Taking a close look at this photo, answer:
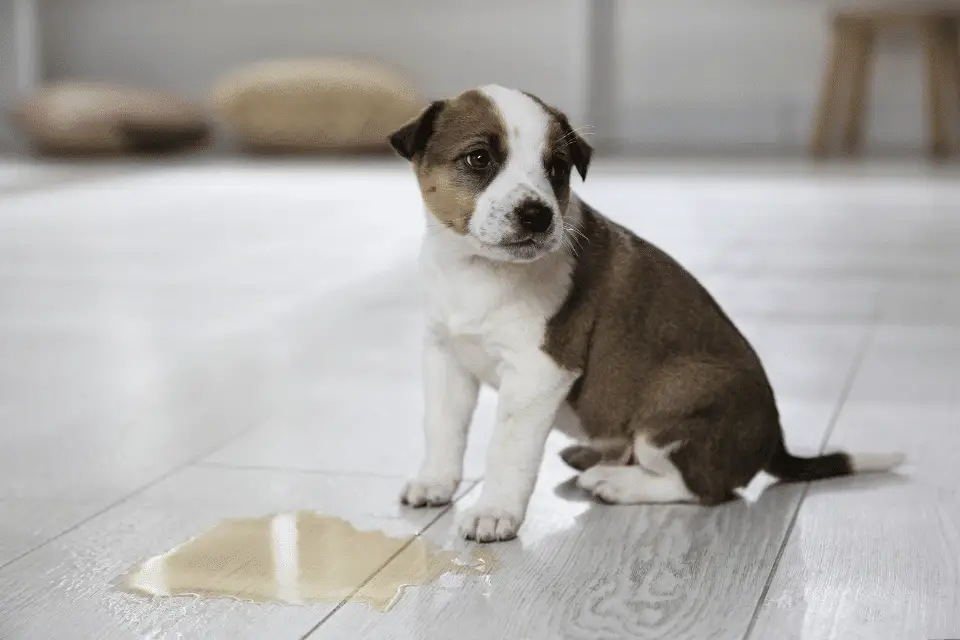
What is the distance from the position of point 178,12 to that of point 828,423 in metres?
8.12

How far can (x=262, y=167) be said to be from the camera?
328 inches

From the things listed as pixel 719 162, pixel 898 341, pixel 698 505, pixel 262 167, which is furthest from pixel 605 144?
pixel 698 505

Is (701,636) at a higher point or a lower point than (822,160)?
higher

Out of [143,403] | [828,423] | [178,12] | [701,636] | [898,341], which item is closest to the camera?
[701,636]

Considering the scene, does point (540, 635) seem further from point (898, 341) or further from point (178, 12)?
point (178, 12)

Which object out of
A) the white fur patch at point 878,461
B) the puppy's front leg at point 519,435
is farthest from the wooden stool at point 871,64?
the puppy's front leg at point 519,435

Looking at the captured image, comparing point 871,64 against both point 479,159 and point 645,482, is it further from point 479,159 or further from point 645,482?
point 479,159

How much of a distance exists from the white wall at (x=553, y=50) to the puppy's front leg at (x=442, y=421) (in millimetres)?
7280

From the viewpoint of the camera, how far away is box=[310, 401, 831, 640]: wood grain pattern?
1.59 meters

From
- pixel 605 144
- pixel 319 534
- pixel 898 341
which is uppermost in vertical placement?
pixel 319 534

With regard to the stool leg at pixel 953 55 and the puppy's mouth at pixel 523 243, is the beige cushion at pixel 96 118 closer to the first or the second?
the stool leg at pixel 953 55

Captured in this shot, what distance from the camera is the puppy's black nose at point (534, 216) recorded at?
185 centimetres

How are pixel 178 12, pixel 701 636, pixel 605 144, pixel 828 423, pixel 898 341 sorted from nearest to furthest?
pixel 701 636 < pixel 828 423 < pixel 898 341 < pixel 605 144 < pixel 178 12

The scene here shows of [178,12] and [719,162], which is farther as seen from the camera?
[178,12]
